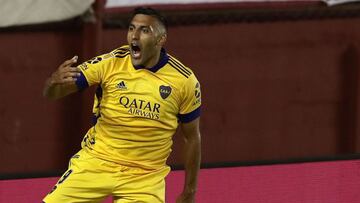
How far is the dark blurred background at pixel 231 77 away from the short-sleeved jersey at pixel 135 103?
216cm

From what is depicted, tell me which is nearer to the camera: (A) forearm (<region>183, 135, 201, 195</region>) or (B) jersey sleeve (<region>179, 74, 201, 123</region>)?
(B) jersey sleeve (<region>179, 74, 201, 123</region>)

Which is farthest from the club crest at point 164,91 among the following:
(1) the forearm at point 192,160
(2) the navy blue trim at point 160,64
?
(1) the forearm at point 192,160

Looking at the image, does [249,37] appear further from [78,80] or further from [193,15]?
[78,80]

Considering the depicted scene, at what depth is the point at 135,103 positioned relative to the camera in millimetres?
5266

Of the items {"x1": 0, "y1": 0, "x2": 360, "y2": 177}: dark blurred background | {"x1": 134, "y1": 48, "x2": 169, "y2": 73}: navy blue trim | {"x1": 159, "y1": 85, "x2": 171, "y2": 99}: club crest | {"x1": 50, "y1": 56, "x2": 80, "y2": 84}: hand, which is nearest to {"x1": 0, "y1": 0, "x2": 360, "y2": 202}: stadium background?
{"x1": 0, "y1": 0, "x2": 360, "y2": 177}: dark blurred background

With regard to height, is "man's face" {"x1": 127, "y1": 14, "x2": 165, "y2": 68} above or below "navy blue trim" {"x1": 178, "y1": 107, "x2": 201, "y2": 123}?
above

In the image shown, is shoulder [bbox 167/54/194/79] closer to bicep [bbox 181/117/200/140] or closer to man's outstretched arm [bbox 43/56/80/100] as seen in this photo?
bicep [bbox 181/117/200/140]

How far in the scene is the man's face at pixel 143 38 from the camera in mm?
5203

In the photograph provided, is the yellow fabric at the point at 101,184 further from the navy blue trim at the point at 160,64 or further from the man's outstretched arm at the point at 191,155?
the navy blue trim at the point at 160,64

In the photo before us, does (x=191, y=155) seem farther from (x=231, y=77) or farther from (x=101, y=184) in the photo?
(x=231, y=77)

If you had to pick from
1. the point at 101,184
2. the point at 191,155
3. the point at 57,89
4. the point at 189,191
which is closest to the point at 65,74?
the point at 57,89

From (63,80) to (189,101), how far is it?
707 mm

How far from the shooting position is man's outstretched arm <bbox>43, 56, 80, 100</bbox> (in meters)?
5.08

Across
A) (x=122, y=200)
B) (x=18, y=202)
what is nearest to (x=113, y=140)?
(x=122, y=200)
